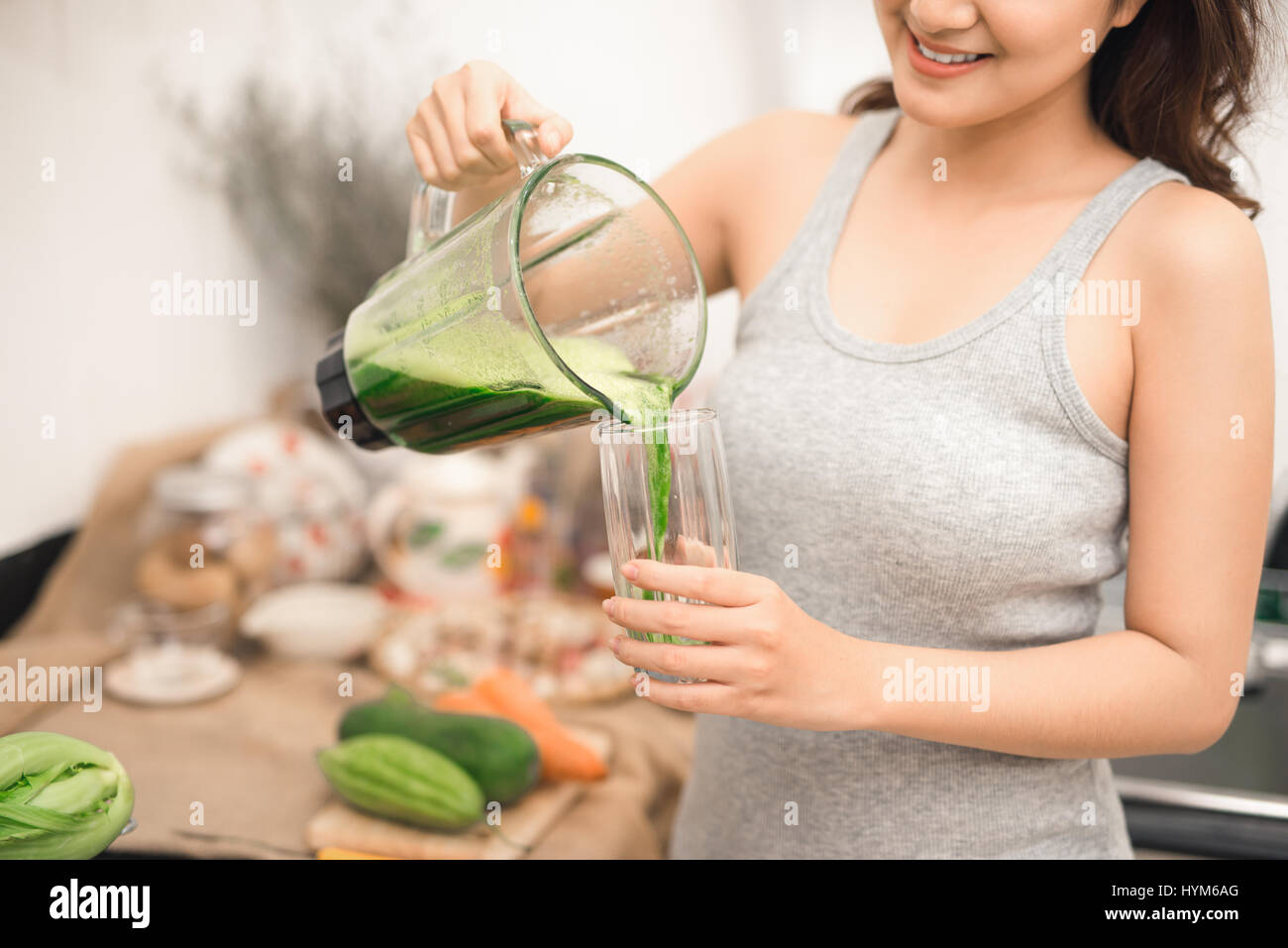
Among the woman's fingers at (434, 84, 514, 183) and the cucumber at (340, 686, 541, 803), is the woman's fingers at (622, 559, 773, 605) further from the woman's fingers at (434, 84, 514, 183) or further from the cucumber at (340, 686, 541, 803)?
the cucumber at (340, 686, 541, 803)

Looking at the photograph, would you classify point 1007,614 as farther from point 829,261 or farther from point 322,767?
point 322,767

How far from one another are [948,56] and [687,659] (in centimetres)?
51

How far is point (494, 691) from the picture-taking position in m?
1.23

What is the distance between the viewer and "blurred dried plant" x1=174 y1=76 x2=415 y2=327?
5.26ft

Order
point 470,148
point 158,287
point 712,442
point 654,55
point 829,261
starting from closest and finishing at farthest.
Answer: point 712,442, point 470,148, point 829,261, point 158,287, point 654,55

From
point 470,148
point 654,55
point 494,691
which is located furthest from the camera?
point 654,55

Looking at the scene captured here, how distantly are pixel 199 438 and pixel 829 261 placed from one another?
1.12 meters

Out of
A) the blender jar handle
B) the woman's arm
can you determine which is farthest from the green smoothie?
the woman's arm

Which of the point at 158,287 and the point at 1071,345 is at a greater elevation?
the point at 158,287

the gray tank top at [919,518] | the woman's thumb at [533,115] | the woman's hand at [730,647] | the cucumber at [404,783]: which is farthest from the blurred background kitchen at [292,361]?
the woman's thumb at [533,115]

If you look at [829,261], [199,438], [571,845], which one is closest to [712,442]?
[829,261]

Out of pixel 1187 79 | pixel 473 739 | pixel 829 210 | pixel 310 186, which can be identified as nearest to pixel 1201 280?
pixel 1187 79

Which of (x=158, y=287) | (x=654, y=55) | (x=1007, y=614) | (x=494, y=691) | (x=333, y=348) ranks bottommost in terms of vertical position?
(x=494, y=691)

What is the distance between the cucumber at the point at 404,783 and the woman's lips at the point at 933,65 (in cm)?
80
